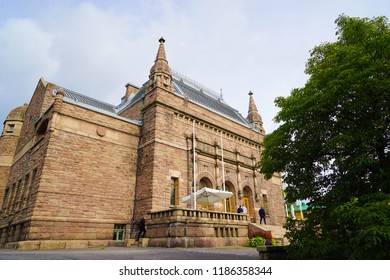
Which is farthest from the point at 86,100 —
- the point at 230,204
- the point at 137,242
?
the point at 230,204

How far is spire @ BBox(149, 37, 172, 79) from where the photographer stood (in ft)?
69.8

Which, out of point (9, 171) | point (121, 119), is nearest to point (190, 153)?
point (121, 119)

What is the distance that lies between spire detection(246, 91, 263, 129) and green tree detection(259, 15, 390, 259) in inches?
925

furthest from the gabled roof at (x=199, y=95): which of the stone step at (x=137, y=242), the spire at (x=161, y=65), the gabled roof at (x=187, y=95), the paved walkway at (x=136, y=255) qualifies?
the paved walkway at (x=136, y=255)

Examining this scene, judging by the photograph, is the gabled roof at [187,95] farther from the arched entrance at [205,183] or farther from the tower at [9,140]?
the tower at [9,140]

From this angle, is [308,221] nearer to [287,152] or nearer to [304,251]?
[304,251]

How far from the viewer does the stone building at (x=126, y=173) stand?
14.2 metres

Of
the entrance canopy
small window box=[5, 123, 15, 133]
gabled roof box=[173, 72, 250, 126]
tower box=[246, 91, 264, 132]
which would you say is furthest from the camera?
tower box=[246, 91, 264, 132]

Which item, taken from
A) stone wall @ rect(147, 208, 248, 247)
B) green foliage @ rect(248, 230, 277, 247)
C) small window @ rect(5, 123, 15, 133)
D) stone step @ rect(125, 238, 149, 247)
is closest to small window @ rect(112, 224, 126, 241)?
stone step @ rect(125, 238, 149, 247)

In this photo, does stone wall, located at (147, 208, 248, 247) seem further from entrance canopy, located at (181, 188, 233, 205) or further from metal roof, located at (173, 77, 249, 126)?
metal roof, located at (173, 77, 249, 126)

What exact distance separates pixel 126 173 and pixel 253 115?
1809cm

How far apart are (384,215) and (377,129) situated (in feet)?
6.74

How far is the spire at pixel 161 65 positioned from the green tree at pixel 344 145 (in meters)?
15.6

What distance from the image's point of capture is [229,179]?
72.0 ft
